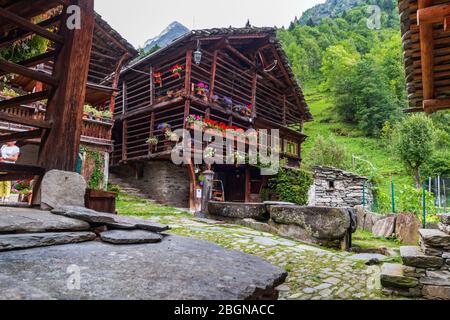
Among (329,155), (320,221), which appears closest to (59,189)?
(320,221)

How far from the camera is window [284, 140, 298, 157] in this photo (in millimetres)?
18906

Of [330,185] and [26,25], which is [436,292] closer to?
[26,25]

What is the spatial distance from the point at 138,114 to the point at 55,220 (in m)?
12.6

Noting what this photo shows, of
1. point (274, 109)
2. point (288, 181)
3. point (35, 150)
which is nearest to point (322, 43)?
point (274, 109)

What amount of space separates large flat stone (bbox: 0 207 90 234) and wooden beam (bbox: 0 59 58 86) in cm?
117

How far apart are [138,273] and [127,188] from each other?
1288cm

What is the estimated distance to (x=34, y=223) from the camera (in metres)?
2.24

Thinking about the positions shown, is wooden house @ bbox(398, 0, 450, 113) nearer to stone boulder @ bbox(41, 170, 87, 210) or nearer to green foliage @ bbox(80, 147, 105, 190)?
stone boulder @ bbox(41, 170, 87, 210)

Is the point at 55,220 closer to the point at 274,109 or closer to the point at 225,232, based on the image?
the point at 225,232

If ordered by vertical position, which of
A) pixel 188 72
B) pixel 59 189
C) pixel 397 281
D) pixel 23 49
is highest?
pixel 188 72

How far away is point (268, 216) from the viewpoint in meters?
6.99

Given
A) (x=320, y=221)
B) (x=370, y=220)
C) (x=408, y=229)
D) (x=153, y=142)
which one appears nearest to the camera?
(x=320, y=221)

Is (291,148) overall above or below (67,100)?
above

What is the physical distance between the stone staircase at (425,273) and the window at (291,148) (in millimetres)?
15154
